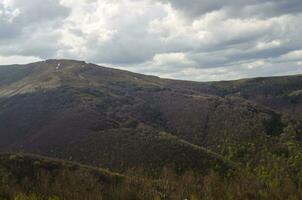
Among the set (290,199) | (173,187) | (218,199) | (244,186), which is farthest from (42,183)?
(290,199)

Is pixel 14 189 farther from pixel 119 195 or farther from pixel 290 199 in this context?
pixel 290 199

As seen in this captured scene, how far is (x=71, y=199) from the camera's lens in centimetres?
16012

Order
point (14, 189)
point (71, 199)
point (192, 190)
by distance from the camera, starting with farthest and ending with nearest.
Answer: point (192, 190) → point (14, 189) → point (71, 199)

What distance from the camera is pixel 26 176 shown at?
647 ft

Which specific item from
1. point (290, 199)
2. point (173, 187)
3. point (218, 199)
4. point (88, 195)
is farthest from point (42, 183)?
point (290, 199)

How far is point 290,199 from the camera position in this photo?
168 metres

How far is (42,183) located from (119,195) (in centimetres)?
3562

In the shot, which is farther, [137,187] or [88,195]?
[137,187]

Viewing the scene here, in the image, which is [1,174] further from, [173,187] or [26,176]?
[173,187]

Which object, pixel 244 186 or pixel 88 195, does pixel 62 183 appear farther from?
pixel 244 186

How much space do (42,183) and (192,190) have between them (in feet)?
205

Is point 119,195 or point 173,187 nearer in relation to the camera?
point 119,195

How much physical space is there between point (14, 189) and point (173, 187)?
65037mm

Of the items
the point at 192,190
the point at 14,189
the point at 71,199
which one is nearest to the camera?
the point at 71,199
